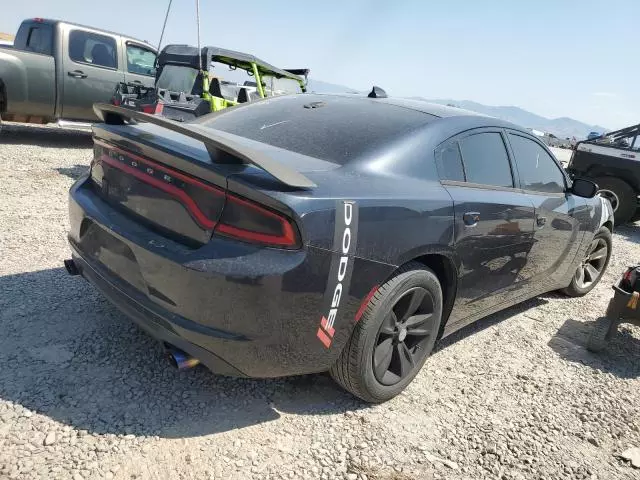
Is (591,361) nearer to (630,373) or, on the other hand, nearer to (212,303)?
(630,373)

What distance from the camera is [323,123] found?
281 centimetres

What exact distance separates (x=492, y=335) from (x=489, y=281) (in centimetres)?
79

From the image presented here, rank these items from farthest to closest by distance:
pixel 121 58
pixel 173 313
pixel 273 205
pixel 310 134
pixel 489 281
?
pixel 121 58 → pixel 489 281 → pixel 310 134 → pixel 173 313 → pixel 273 205

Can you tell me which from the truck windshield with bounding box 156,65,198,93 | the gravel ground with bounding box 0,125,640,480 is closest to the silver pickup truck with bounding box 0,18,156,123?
the truck windshield with bounding box 156,65,198,93

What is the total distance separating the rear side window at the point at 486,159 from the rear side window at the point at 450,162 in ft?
0.19

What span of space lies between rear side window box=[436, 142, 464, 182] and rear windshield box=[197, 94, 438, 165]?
0.19 meters

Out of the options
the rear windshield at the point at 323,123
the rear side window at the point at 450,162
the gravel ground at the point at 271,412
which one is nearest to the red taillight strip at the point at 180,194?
the rear windshield at the point at 323,123

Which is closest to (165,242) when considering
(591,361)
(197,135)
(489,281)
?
(197,135)

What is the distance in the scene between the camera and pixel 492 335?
3740 millimetres

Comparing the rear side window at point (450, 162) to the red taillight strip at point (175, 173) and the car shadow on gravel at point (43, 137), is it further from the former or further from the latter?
the car shadow on gravel at point (43, 137)

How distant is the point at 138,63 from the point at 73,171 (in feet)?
11.5

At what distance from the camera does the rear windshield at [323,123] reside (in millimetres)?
2559

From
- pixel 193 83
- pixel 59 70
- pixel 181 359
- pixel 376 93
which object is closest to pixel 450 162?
pixel 376 93

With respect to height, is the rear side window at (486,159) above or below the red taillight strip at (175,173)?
above
